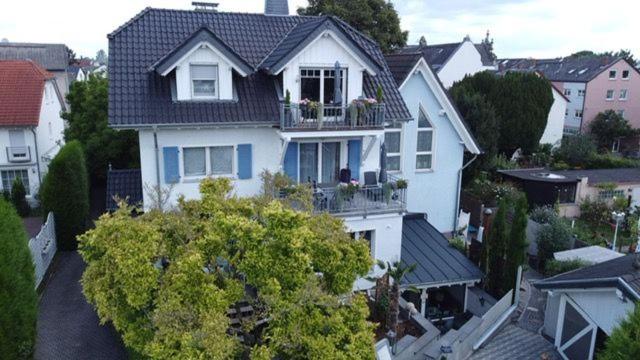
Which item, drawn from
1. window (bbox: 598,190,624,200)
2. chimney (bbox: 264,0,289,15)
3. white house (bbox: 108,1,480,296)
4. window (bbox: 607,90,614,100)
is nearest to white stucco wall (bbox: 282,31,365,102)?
white house (bbox: 108,1,480,296)

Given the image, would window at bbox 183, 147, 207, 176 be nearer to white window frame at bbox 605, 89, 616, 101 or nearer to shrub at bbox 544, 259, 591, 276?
shrub at bbox 544, 259, 591, 276

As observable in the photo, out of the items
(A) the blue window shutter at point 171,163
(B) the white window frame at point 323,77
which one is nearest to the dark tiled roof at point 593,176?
(B) the white window frame at point 323,77

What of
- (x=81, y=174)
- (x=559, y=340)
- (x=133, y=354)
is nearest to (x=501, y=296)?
(x=559, y=340)

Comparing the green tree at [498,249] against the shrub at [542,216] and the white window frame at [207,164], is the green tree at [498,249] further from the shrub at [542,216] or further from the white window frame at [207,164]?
the white window frame at [207,164]

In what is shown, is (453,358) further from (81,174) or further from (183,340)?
(81,174)

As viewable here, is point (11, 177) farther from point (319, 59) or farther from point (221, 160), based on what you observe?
point (319, 59)
